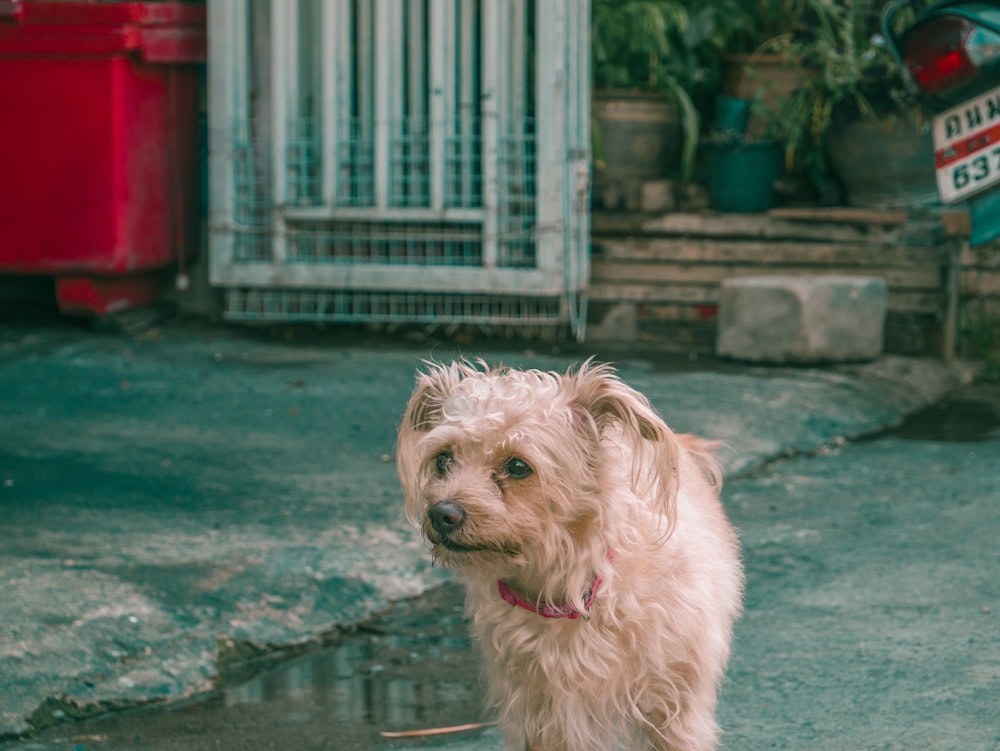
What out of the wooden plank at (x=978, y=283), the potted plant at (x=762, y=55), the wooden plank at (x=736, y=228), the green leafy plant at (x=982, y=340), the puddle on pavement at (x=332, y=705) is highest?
the potted plant at (x=762, y=55)

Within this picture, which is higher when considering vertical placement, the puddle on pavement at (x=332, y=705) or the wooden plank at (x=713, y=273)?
the wooden plank at (x=713, y=273)

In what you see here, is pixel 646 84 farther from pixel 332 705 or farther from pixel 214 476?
pixel 332 705

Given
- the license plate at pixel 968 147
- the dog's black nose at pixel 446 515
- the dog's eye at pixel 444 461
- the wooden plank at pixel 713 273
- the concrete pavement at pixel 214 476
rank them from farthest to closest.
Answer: the wooden plank at pixel 713 273, the license plate at pixel 968 147, the concrete pavement at pixel 214 476, the dog's eye at pixel 444 461, the dog's black nose at pixel 446 515

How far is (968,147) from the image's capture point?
613 centimetres

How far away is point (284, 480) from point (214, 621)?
1.43 m

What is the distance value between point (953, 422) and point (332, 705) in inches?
150

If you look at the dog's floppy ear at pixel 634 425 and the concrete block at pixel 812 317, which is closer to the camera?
the dog's floppy ear at pixel 634 425

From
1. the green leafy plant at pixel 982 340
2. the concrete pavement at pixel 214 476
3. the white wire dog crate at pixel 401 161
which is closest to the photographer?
the concrete pavement at pixel 214 476

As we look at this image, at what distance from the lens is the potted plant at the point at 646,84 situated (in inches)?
334

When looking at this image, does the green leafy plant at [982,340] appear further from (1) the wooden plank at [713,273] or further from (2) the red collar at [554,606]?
(2) the red collar at [554,606]

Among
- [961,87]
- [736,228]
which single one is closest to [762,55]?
[736,228]

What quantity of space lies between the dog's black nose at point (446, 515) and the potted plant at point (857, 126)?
5.79 metres

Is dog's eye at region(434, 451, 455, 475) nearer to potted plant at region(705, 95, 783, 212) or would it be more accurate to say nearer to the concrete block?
the concrete block

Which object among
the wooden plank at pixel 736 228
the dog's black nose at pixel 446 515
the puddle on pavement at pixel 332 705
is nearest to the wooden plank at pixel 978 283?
the wooden plank at pixel 736 228
